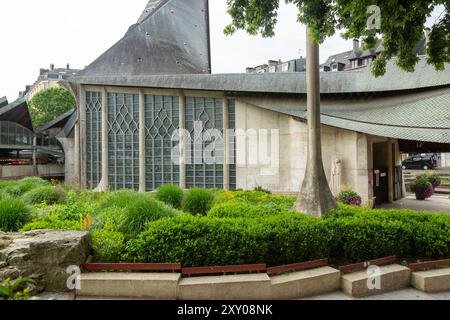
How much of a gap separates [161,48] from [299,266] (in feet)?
84.9

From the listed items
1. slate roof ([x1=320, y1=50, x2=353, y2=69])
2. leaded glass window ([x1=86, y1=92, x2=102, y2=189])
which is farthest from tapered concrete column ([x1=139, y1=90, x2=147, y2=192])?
slate roof ([x1=320, y1=50, x2=353, y2=69])

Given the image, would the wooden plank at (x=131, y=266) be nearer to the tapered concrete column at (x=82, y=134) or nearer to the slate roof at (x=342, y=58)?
the tapered concrete column at (x=82, y=134)

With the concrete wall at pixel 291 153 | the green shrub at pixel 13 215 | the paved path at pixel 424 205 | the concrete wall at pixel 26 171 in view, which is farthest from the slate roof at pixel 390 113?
the concrete wall at pixel 26 171

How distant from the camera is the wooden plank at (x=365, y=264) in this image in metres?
5.55

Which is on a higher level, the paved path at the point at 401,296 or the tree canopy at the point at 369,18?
the tree canopy at the point at 369,18

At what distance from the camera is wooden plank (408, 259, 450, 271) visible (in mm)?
5727

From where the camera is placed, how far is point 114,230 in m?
6.27

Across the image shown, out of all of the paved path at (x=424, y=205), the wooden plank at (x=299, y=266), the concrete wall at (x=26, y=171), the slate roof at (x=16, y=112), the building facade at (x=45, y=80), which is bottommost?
the paved path at (x=424, y=205)

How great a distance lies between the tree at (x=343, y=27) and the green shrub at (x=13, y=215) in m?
7.02

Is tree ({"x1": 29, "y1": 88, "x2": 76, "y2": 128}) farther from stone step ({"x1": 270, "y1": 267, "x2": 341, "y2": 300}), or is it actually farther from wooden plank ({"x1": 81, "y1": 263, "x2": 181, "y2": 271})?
stone step ({"x1": 270, "y1": 267, "x2": 341, "y2": 300})

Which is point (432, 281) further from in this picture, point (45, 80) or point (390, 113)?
point (45, 80)

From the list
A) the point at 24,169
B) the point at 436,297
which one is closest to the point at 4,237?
the point at 436,297

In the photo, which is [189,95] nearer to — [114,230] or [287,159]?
[287,159]

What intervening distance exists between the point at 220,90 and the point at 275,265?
1518 centimetres
